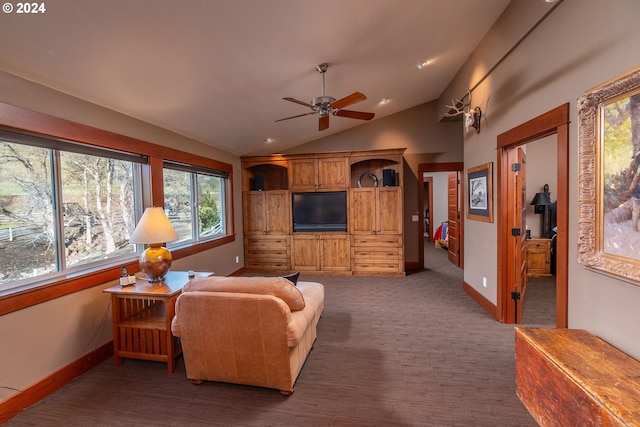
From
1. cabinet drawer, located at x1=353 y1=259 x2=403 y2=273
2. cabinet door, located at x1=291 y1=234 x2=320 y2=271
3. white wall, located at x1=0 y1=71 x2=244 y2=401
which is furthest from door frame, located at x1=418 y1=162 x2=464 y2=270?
white wall, located at x1=0 y1=71 x2=244 y2=401

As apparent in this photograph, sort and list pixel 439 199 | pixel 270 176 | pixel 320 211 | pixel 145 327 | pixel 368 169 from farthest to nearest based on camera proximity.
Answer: pixel 439 199, pixel 270 176, pixel 368 169, pixel 320 211, pixel 145 327

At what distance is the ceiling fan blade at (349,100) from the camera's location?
8.95 ft

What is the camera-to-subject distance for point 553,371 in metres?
1.53

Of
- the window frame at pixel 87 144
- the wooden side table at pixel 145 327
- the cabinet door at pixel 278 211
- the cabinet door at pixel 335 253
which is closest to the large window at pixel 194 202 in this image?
the window frame at pixel 87 144

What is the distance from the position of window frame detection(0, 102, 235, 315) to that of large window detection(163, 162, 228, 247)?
24 centimetres

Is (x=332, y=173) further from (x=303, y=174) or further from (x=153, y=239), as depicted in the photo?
(x=153, y=239)

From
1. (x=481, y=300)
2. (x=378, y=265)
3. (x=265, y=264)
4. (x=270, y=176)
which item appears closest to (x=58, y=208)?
(x=265, y=264)

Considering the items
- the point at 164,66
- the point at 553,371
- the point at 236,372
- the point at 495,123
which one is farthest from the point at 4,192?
the point at 495,123

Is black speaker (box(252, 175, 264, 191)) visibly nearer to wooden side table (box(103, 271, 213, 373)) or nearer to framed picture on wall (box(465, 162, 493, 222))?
wooden side table (box(103, 271, 213, 373))

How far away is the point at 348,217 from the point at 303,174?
1.24 meters

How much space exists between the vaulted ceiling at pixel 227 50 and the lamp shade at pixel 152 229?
3.76 ft

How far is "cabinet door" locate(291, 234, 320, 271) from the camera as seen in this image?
559 cm

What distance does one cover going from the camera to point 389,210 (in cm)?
533

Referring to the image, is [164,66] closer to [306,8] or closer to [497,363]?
[306,8]
